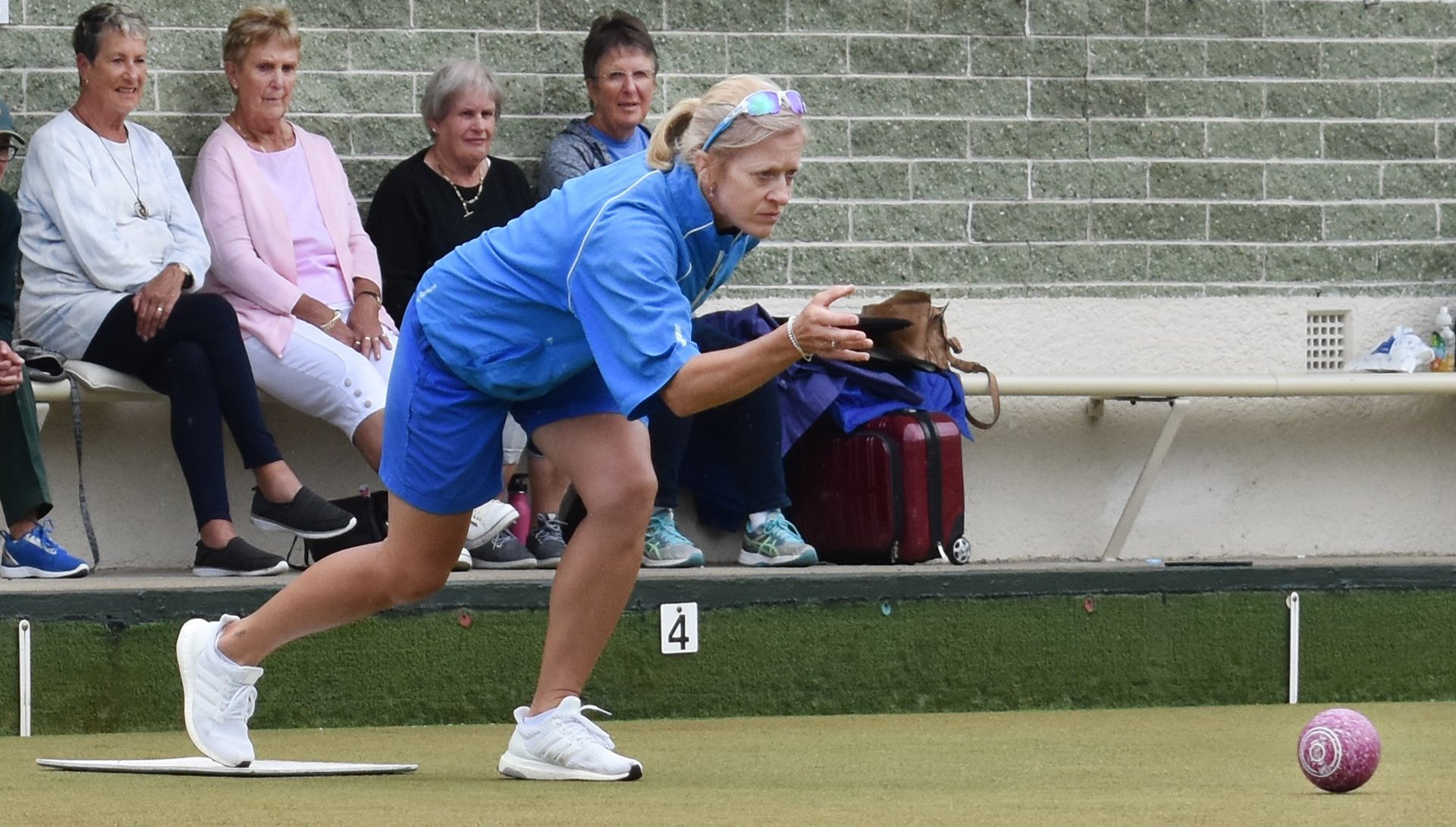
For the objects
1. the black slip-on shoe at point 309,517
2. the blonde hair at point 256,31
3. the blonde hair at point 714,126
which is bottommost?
the black slip-on shoe at point 309,517

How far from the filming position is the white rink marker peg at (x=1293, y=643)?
5.64 meters

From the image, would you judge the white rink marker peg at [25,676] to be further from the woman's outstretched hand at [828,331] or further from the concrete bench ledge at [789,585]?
the woman's outstretched hand at [828,331]

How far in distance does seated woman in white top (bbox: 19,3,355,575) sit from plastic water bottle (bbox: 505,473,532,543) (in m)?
0.64

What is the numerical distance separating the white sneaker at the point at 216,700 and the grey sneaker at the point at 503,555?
1.68 meters

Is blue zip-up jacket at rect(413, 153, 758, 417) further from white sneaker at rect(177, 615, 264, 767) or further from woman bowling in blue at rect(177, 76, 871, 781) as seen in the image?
white sneaker at rect(177, 615, 264, 767)

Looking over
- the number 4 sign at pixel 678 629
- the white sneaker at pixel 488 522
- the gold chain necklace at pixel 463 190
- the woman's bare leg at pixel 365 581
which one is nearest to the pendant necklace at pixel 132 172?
the gold chain necklace at pixel 463 190

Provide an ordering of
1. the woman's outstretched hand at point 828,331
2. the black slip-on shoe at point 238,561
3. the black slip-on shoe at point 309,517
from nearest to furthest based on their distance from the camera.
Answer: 1. the woman's outstretched hand at point 828,331
2. the black slip-on shoe at point 238,561
3. the black slip-on shoe at point 309,517

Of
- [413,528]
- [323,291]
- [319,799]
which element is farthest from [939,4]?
[319,799]

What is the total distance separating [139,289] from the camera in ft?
17.5

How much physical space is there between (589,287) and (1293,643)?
3.04 meters

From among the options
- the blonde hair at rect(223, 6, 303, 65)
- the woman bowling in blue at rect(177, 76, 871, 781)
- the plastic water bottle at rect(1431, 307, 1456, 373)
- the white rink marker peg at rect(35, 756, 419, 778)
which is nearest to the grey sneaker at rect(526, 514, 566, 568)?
the blonde hair at rect(223, 6, 303, 65)

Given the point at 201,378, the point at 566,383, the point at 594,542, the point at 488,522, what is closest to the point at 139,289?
the point at 201,378

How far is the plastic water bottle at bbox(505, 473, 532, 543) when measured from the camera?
578 centimetres

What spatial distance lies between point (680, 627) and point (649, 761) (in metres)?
1.09
